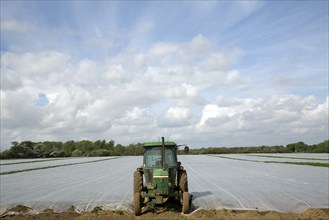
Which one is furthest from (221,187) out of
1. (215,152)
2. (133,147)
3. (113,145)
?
(113,145)

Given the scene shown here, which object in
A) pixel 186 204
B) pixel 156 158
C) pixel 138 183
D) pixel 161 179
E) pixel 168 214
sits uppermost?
pixel 156 158

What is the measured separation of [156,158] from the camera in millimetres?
10820

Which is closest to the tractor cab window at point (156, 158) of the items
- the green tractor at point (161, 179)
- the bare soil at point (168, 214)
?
the green tractor at point (161, 179)

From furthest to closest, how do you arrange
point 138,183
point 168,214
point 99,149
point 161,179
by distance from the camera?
1. point 99,149
2. point 138,183
3. point 168,214
4. point 161,179

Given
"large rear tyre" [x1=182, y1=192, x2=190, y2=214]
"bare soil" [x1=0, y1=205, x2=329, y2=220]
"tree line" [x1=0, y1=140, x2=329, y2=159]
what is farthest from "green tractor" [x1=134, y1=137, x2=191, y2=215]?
"tree line" [x1=0, y1=140, x2=329, y2=159]

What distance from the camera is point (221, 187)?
1525cm

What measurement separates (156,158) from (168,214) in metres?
1.77


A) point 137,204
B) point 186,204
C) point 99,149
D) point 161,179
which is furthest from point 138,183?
point 99,149

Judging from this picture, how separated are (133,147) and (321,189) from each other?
8970 centimetres

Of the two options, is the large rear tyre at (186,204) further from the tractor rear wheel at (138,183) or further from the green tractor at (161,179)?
the tractor rear wheel at (138,183)

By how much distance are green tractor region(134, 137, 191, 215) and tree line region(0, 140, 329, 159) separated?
47.5 metres

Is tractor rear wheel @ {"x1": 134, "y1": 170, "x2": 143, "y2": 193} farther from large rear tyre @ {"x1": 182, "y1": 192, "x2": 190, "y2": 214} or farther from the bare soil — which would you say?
large rear tyre @ {"x1": 182, "y1": 192, "x2": 190, "y2": 214}

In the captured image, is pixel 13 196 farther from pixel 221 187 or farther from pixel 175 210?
pixel 221 187

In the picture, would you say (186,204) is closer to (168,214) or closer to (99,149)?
(168,214)
